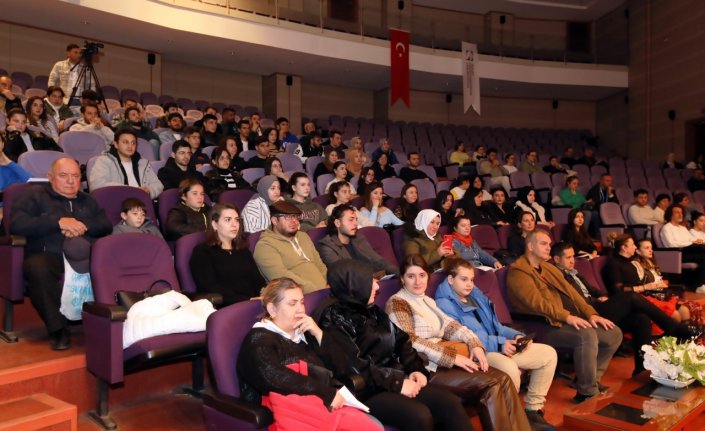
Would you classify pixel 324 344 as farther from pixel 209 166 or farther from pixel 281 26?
pixel 281 26

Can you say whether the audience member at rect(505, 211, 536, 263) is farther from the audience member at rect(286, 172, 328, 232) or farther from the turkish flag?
the turkish flag

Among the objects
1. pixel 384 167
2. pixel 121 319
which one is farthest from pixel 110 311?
pixel 384 167

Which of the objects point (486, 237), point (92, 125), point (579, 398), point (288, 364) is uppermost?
point (92, 125)

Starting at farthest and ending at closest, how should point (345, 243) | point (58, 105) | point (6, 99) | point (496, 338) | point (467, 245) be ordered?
point (58, 105), point (6, 99), point (467, 245), point (345, 243), point (496, 338)

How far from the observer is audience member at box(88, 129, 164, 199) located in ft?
12.6

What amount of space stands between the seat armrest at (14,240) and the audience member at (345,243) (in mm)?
1524

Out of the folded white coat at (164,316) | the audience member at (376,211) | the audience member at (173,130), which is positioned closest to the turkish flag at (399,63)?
the audience member at (173,130)

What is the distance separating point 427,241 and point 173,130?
10.8 feet

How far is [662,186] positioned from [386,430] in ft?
26.5

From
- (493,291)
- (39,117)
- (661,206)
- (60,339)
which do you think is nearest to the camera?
(60,339)

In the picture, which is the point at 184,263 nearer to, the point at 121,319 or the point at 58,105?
the point at 121,319

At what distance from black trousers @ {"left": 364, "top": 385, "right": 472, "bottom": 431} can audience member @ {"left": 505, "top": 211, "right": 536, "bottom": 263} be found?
294cm

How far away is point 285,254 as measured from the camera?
3.13 meters

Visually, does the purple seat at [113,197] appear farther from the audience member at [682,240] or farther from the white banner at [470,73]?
the white banner at [470,73]
